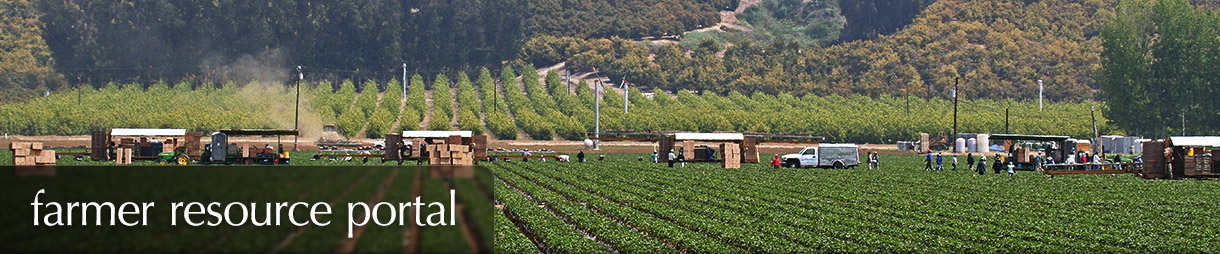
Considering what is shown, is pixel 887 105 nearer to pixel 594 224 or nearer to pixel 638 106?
pixel 638 106

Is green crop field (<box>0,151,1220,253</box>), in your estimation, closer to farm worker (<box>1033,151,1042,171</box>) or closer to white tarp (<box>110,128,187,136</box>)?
farm worker (<box>1033,151,1042,171</box>)

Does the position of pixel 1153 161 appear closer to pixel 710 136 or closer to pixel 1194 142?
pixel 1194 142

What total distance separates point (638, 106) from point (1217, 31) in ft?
167

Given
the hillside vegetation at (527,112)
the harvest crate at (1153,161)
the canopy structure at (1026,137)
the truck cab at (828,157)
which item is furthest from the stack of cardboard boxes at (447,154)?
the hillside vegetation at (527,112)

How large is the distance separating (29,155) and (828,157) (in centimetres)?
3628

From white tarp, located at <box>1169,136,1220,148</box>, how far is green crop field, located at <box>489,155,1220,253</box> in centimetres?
226

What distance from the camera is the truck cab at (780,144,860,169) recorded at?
6053 centimetres

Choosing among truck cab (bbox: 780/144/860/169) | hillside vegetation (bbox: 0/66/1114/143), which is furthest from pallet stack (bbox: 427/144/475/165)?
hillside vegetation (bbox: 0/66/1114/143)

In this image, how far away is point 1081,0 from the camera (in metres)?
161

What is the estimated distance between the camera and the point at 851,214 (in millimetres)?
30422

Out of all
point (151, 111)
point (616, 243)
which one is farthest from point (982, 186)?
point (151, 111)

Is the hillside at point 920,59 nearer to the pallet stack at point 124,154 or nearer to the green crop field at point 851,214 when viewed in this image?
the pallet stack at point 124,154

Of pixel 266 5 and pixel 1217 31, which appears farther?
pixel 266 5

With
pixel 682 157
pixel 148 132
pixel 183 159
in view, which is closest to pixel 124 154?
pixel 148 132
